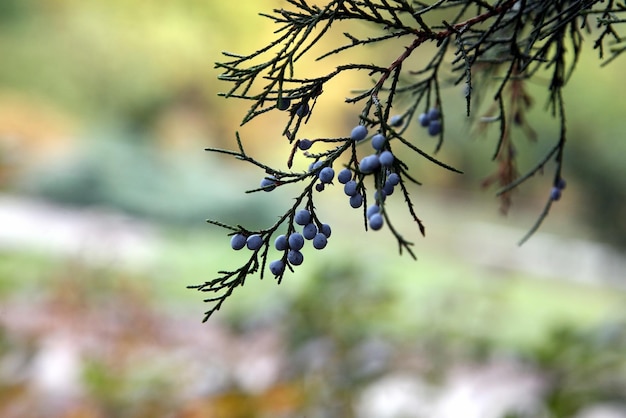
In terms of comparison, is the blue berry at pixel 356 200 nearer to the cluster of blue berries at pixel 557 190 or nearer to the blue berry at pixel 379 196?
the blue berry at pixel 379 196

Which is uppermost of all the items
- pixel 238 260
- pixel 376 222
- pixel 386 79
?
pixel 238 260

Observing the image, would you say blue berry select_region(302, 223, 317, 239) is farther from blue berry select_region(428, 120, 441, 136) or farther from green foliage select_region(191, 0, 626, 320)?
blue berry select_region(428, 120, 441, 136)

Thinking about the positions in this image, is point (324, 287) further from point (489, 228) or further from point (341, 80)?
point (341, 80)

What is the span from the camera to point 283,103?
1.50 feet

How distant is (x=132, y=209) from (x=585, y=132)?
465 cm

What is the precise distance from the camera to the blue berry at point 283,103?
1.47ft

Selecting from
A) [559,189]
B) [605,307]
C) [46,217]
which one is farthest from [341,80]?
[559,189]

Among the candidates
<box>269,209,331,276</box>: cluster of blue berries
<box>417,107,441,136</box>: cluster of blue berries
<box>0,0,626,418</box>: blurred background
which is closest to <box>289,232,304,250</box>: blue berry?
<box>269,209,331,276</box>: cluster of blue berries

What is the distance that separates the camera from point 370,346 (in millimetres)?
1388

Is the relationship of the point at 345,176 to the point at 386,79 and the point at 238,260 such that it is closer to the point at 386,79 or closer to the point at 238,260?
the point at 386,79

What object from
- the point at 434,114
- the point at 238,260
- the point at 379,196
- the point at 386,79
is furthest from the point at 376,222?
the point at 238,260

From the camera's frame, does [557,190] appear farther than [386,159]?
Yes

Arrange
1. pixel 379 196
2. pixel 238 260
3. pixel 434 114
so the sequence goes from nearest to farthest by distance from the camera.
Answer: pixel 379 196 → pixel 434 114 → pixel 238 260

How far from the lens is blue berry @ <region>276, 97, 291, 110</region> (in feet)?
1.47
